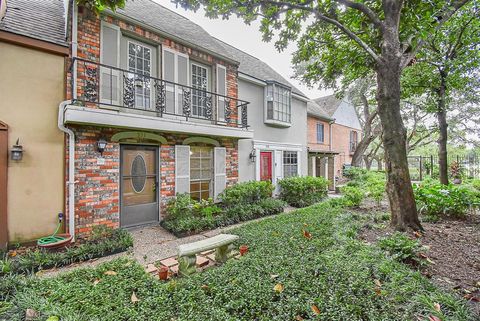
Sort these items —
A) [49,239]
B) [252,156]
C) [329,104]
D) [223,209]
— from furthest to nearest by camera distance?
[329,104] < [252,156] < [223,209] < [49,239]

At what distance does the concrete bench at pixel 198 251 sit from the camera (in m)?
3.60

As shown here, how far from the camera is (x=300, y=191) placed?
988cm

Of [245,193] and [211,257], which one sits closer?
[211,257]

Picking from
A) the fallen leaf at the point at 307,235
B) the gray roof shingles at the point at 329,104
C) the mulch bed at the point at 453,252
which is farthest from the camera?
the gray roof shingles at the point at 329,104

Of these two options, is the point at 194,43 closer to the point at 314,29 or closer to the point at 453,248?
the point at 314,29

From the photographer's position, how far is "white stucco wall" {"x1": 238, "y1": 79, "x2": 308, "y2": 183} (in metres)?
9.25

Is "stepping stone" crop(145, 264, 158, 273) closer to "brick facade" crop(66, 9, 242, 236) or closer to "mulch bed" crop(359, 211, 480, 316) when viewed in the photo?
"brick facade" crop(66, 9, 242, 236)

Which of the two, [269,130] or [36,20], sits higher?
[36,20]

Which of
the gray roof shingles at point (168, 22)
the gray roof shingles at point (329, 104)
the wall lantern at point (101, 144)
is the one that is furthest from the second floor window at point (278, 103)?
the gray roof shingles at point (329, 104)

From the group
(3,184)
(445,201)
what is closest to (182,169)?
(3,184)

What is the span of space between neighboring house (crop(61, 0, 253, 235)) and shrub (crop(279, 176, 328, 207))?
2.79 meters

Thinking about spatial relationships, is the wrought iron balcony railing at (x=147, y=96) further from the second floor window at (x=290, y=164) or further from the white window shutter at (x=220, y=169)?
the second floor window at (x=290, y=164)

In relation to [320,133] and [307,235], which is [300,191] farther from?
[320,133]

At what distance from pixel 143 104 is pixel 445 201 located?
9.20 meters
